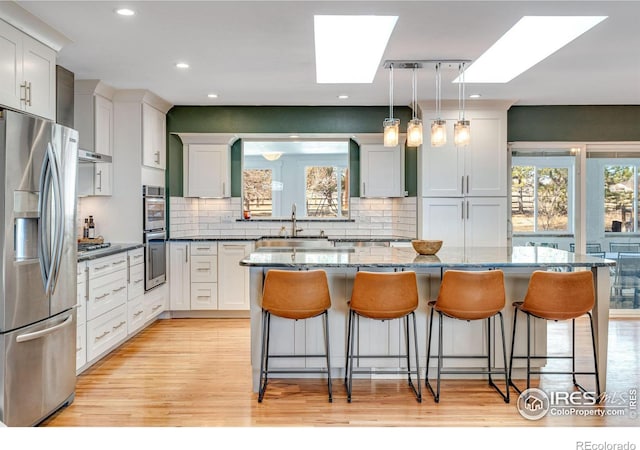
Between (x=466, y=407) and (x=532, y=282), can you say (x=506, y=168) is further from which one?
(x=466, y=407)

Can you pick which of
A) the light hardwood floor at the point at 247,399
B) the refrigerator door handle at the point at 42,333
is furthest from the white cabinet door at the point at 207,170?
the refrigerator door handle at the point at 42,333

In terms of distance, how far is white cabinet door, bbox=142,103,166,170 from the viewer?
5.22 m

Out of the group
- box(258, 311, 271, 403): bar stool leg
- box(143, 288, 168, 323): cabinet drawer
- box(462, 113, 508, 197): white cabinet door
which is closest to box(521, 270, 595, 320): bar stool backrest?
box(258, 311, 271, 403): bar stool leg

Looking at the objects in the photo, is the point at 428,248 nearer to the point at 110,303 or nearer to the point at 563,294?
the point at 563,294

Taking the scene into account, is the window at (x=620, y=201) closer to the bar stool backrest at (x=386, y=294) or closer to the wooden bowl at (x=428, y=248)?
the wooden bowl at (x=428, y=248)

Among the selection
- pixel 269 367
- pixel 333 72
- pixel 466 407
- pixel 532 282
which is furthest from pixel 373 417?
pixel 333 72

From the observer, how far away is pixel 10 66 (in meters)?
2.99

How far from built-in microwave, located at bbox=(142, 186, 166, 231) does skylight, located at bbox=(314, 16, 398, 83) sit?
2.21 metres

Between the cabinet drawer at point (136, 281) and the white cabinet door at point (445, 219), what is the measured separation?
123 inches

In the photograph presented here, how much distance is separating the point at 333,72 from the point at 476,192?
2.27m

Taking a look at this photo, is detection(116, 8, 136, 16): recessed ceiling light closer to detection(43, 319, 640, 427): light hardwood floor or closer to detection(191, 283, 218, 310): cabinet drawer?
detection(43, 319, 640, 427): light hardwood floor

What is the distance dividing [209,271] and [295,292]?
9.43ft

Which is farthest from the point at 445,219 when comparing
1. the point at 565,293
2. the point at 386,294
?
the point at 386,294

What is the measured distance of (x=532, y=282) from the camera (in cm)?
319
